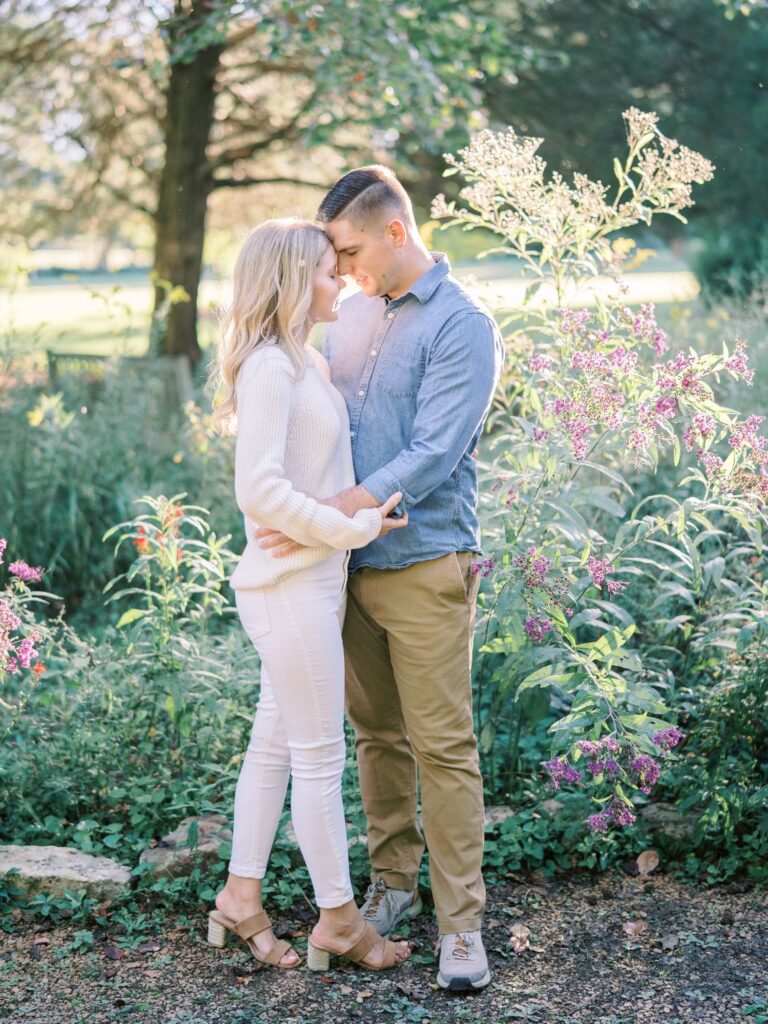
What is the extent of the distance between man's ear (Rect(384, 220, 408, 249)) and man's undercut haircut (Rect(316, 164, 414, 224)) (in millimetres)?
24

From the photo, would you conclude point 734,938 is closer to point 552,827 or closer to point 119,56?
point 552,827

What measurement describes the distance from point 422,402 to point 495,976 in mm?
1451

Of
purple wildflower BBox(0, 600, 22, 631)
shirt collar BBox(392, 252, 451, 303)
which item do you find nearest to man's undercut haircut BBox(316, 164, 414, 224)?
shirt collar BBox(392, 252, 451, 303)

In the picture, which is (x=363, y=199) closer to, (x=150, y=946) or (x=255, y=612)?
(x=255, y=612)

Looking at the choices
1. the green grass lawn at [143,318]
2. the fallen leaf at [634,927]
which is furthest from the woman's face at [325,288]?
the fallen leaf at [634,927]

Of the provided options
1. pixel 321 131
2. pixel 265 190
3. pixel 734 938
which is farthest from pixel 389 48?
pixel 734 938

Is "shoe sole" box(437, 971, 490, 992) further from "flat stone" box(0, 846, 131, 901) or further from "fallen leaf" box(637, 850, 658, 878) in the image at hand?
"flat stone" box(0, 846, 131, 901)

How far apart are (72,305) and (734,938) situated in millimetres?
20259

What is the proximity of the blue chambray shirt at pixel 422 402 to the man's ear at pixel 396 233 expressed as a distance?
0.10 metres

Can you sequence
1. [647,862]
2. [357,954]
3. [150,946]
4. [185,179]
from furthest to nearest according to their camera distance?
[185,179] < [647,862] < [150,946] < [357,954]

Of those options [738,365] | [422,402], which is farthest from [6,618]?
[738,365]

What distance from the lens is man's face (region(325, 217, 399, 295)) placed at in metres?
2.74

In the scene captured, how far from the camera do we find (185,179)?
853 cm

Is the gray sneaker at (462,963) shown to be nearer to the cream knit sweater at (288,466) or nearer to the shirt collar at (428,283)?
the cream knit sweater at (288,466)
